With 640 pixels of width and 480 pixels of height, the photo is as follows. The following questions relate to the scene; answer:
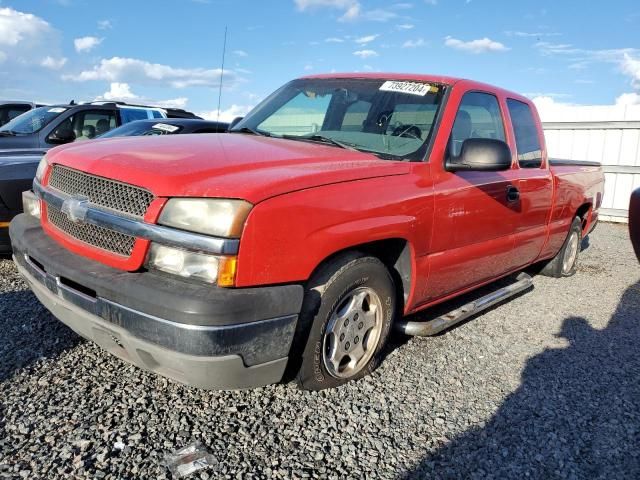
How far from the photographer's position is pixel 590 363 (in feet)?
11.6

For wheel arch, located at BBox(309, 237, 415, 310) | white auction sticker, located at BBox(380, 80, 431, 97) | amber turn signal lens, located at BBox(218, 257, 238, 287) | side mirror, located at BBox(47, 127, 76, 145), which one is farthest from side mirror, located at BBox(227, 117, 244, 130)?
side mirror, located at BBox(47, 127, 76, 145)

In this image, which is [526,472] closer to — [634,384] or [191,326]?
[634,384]

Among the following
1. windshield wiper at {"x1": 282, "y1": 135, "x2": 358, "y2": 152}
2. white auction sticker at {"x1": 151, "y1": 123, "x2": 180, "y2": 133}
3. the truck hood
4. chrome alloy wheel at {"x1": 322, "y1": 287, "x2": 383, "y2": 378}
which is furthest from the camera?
white auction sticker at {"x1": 151, "y1": 123, "x2": 180, "y2": 133}

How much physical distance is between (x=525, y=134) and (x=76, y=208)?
12.0 ft

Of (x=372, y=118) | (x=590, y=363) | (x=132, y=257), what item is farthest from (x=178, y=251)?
(x=590, y=363)

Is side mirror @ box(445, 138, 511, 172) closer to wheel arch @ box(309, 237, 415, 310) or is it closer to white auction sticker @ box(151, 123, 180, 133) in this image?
wheel arch @ box(309, 237, 415, 310)

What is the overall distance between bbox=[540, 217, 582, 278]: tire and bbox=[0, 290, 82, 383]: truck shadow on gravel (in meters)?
4.72

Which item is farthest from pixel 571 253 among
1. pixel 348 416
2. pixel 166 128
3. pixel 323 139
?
pixel 166 128

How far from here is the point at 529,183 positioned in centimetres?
411

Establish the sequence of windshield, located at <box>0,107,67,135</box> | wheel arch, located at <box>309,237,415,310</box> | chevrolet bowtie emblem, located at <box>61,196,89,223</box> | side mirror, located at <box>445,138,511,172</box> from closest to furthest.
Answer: chevrolet bowtie emblem, located at <box>61,196,89,223</box>
wheel arch, located at <box>309,237,415,310</box>
side mirror, located at <box>445,138,511,172</box>
windshield, located at <box>0,107,67,135</box>

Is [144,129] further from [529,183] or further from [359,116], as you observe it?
[529,183]

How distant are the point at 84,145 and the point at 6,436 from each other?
162 centimetres

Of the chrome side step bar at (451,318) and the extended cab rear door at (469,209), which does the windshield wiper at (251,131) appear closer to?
the extended cab rear door at (469,209)

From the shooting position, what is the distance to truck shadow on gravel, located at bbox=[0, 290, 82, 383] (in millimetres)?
2977
